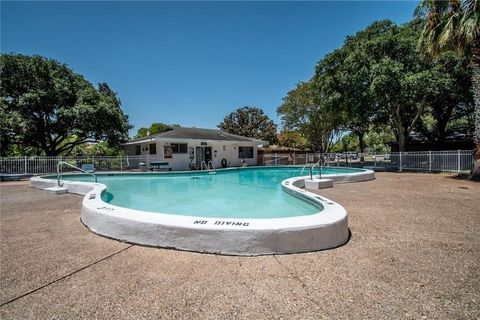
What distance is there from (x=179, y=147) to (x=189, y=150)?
93cm

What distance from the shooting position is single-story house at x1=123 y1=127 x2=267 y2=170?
63.8 feet

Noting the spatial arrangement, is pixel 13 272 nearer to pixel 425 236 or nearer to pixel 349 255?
pixel 349 255

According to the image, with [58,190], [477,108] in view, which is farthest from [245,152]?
[58,190]

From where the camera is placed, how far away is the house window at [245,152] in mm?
25005

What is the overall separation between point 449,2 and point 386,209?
11.3m

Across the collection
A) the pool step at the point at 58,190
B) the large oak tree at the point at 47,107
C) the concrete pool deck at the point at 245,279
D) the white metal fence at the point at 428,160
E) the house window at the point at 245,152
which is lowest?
the concrete pool deck at the point at 245,279

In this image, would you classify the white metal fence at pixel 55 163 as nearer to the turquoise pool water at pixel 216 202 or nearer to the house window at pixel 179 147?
the house window at pixel 179 147

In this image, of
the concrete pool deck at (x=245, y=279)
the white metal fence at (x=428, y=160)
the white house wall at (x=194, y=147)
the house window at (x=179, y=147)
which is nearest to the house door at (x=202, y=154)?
the white house wall at (x=194, y=147)

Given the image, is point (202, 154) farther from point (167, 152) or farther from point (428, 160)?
point (428, 160)

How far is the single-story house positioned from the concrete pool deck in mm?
15145

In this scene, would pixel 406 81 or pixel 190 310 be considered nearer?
pixel 190 310

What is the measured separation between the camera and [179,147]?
20.6 metres

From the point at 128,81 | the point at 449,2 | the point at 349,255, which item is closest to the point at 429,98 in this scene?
the point at 449,2

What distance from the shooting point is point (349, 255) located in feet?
10.8
